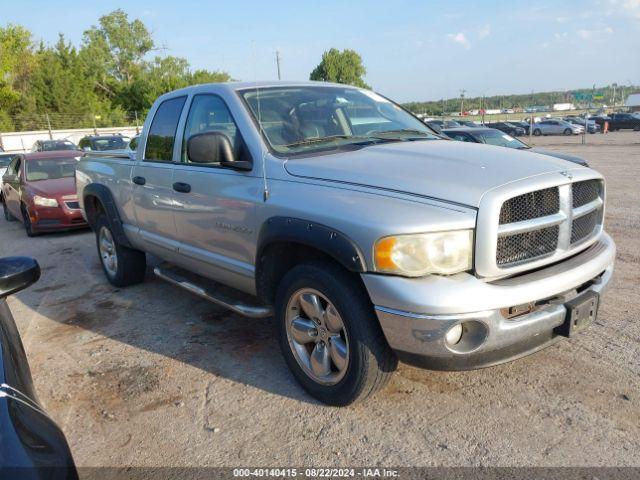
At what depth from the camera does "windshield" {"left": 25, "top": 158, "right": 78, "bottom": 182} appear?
32.8 ft

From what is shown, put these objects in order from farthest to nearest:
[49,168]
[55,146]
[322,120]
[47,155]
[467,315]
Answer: [55,146] < [47,155] < [49,168] < [322,120] < [467,315]

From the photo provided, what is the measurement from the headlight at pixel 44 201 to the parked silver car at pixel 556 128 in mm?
42304

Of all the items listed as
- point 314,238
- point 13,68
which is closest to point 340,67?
point 13,68

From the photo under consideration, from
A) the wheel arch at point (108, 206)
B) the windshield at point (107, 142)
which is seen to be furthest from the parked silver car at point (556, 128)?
the wheel arch at point (108, 206)

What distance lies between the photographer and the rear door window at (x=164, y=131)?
4.38m

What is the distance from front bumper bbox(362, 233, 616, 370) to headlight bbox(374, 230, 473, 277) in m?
0.05

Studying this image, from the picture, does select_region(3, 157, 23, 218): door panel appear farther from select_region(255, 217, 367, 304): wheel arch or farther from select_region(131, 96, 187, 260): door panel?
select_region(255, 217, 367, 304): wheel arch

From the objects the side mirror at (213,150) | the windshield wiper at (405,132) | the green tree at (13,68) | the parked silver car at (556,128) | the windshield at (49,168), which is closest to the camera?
the side mirror at (213,150)

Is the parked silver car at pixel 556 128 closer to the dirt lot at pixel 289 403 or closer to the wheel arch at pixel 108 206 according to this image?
the dirt lot at pixel 289 403

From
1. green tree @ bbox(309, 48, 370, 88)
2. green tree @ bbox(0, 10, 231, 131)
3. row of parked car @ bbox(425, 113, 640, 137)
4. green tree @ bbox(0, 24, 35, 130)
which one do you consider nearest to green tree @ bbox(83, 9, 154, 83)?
green tree @ bbox(0, 10, 231, 131)

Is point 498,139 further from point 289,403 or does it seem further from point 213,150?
point 289,403

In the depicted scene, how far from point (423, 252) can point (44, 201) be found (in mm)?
8316

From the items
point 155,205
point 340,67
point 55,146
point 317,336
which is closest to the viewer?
point 317,336

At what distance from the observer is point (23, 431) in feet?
5.16
